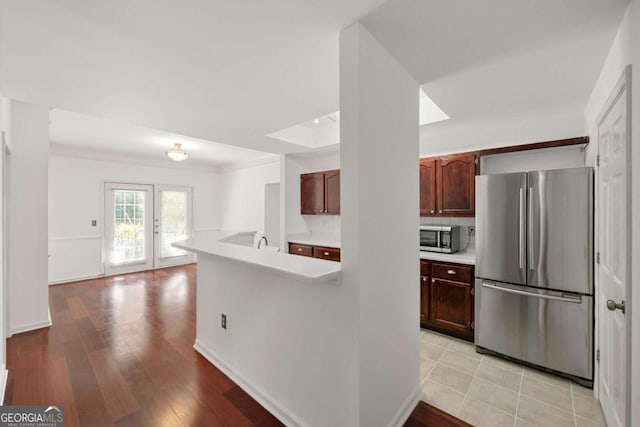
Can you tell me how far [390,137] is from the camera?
1.68 meters

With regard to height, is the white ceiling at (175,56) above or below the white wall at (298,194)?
above

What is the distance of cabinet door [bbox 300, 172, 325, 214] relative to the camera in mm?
4625

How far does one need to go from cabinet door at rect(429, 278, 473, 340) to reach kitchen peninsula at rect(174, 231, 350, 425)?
1896mm

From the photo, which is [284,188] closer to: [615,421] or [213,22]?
[213,22]

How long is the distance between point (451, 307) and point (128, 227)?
6475 millimetres

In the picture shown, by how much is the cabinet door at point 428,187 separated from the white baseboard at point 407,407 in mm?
1923

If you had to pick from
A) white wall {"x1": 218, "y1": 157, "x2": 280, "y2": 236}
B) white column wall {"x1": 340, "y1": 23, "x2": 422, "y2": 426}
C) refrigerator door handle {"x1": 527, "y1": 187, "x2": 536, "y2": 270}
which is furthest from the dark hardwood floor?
white wall {"x1": 218, "y1": 157, "x2": 280, "y2": 236}

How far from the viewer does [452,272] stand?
286cm

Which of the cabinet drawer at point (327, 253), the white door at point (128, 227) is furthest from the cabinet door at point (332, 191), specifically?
the white door at point (128, 227)

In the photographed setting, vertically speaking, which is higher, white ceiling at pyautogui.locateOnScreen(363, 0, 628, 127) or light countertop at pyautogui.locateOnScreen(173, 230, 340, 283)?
white ceiling at pyautogui.locateOnScreen(363, 0, 628, 127)

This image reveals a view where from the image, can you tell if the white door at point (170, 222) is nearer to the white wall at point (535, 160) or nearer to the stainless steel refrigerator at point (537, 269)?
the stainless steel refrigerator at point (537, 269)

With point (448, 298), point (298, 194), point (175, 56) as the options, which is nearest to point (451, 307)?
point (448, 298)

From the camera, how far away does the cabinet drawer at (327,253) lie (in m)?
3.95

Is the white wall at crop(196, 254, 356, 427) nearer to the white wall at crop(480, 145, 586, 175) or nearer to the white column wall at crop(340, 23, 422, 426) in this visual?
the white column wall at crop(340, 23, 422, 426)
